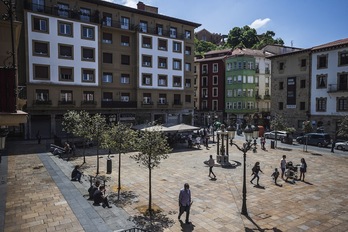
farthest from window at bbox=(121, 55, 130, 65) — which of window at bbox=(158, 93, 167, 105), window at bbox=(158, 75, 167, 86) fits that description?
window at bbox=(158, 93, 167, 105)

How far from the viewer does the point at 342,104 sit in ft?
123

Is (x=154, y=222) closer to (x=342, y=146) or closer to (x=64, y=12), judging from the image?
(x=342, y=146)

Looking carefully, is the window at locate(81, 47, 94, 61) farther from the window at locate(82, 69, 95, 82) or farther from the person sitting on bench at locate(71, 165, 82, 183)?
the person sitting on bench at locate(71, 165, 82, 183)

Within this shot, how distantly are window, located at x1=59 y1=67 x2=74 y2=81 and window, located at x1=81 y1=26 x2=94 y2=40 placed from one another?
5.05 meters

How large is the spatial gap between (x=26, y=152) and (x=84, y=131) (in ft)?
34.0

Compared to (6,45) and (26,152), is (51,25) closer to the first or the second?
(26,152)

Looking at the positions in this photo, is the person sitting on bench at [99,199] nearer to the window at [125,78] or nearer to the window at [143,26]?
the window at [125,78]

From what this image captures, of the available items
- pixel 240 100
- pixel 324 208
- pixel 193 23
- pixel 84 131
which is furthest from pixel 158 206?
pixel 240 100

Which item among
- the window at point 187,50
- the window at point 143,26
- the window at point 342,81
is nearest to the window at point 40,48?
the window at point 143,26

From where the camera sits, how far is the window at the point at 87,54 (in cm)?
3722

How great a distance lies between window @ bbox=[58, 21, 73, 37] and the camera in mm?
35250

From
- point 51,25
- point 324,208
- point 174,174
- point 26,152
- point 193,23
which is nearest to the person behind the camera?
point 324,208

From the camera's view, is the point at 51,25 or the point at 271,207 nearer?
the point at 271,207

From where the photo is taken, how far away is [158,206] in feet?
41.3
